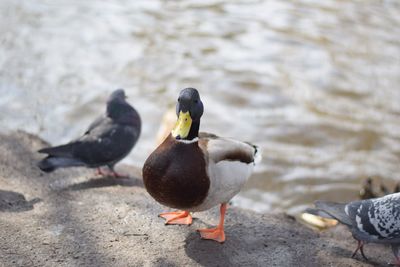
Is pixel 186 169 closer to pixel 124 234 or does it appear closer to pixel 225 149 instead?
pixel 225 149

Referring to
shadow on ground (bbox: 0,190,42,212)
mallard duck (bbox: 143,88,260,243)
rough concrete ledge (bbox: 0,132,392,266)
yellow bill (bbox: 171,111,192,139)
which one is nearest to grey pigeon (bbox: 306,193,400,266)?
rough concrete ledge (bbox: 0,132,392,266)

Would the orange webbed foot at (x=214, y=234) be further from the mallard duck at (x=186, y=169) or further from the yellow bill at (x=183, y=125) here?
the yellow bill at (x=183, y=125)

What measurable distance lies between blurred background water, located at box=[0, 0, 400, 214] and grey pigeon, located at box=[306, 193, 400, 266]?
2.32 m

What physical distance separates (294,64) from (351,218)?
6.39 meters

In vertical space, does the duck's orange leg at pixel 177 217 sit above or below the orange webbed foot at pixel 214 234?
below

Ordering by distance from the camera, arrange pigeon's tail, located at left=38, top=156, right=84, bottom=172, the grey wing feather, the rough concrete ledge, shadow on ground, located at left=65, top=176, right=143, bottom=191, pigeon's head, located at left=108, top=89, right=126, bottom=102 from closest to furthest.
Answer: the rough concrete ledge
the grey wing feather
pigeon's tail, located at left=38, top=156, right=84, bottom=172
shadow on ground, located at left=65, top=176, right=143, bottom=191
pigeon's head, located at left=108, top=89, right=126, bottom=102

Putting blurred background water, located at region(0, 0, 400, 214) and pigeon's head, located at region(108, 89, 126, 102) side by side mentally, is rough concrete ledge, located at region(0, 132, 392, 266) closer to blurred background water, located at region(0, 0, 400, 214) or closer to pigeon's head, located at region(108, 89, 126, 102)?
pigeon's head, located at region(108, 89, 126, 102)

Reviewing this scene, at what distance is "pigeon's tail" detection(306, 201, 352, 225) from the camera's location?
16.1 feet

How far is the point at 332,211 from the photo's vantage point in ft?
16.4

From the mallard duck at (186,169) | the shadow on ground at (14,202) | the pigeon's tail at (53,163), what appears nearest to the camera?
the mallard duck at (186,169)

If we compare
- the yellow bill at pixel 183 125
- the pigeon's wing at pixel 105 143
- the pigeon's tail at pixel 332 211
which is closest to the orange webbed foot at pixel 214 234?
the pigeon's tail at pixel 332 211

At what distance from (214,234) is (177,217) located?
16.4 inches

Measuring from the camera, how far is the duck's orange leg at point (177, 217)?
4.95 m

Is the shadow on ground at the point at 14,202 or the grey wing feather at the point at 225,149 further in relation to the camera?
the shadow on ground at the point at 14,202
